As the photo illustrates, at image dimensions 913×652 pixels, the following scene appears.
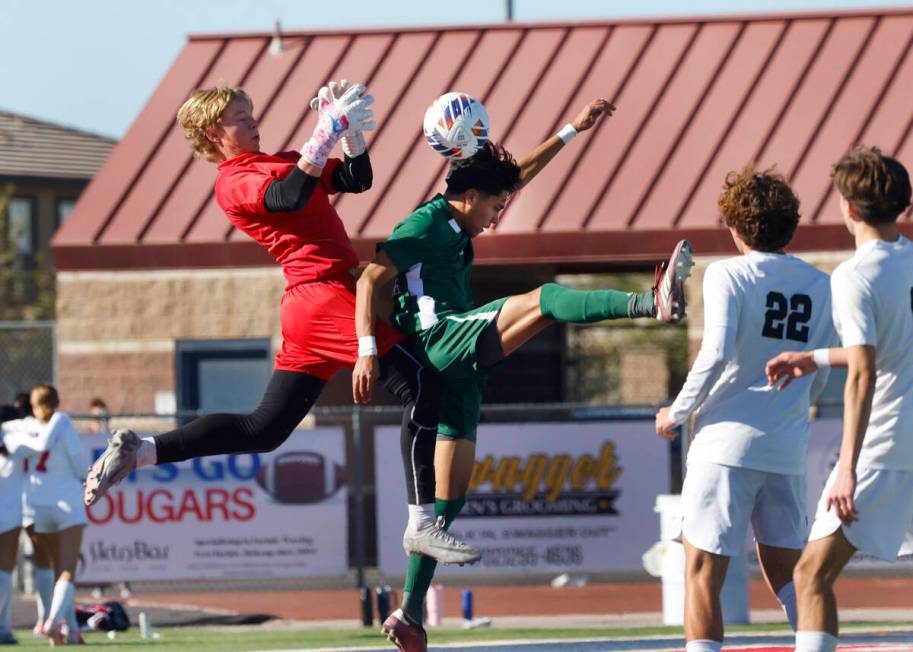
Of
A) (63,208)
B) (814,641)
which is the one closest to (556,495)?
(814,641)

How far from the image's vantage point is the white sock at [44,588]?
13289 mm

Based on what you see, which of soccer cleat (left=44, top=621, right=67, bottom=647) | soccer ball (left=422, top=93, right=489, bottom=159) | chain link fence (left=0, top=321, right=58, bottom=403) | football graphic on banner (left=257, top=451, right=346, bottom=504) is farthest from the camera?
chain link fence (left=0, top=321, right=58, bottom=403)

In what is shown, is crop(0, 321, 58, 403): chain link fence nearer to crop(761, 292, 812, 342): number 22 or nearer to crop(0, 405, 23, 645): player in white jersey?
crop(0, 405, 23, 645): player in white jersey

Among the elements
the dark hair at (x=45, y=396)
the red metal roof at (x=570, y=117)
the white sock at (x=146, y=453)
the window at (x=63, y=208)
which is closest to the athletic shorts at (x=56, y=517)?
the dark hair at (x=45, y=396)

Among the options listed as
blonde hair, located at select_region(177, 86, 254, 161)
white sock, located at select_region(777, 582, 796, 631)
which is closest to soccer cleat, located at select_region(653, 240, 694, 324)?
white sock, located at select_region(777, 582, 796, 631)

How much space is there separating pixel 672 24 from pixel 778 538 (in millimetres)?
14557

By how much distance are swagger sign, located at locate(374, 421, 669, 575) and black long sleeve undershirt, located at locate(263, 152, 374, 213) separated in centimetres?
891

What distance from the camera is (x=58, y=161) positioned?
4481cm

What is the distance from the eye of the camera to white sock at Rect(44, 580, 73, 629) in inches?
495

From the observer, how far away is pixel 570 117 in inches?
773

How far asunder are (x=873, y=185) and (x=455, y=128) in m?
2.30

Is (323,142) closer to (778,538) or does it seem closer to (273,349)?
(778,538)

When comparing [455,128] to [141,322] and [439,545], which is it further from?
[141,322]

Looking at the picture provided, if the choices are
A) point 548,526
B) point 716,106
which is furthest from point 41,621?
point 716,106
